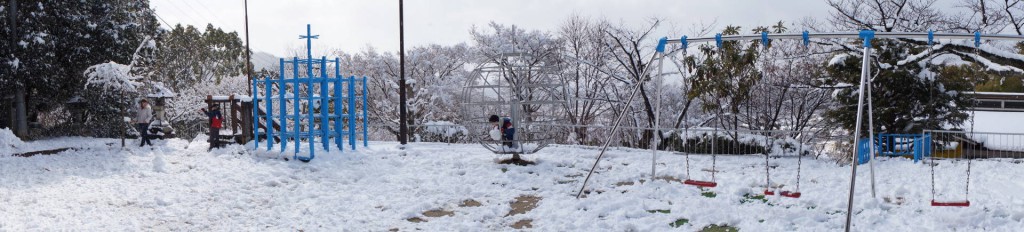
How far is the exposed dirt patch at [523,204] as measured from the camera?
12219mm

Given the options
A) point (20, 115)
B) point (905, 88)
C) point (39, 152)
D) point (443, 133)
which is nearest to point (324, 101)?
point (39, 152)

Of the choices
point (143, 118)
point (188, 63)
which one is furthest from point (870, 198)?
point (188, 63)

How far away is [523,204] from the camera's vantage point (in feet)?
41.8

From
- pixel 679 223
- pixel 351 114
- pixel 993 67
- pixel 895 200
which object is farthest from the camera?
pixel 351 114

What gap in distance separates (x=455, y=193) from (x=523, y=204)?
1.56 meters

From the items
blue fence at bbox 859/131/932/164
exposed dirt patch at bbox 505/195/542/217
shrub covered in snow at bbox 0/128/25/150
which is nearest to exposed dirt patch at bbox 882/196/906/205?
exposed dirt patch at bbox 505/195/542/217

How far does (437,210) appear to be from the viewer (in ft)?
40.7

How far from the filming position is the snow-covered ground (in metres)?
10.8

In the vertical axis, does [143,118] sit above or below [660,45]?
below

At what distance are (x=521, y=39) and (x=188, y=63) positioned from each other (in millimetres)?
29272

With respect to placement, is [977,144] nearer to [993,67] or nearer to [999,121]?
[999,121]

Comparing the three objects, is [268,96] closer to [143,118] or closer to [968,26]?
[143,118]

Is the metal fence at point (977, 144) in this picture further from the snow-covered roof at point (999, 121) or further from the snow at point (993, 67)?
the snow at point (993, 67)

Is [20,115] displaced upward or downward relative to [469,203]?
upward
